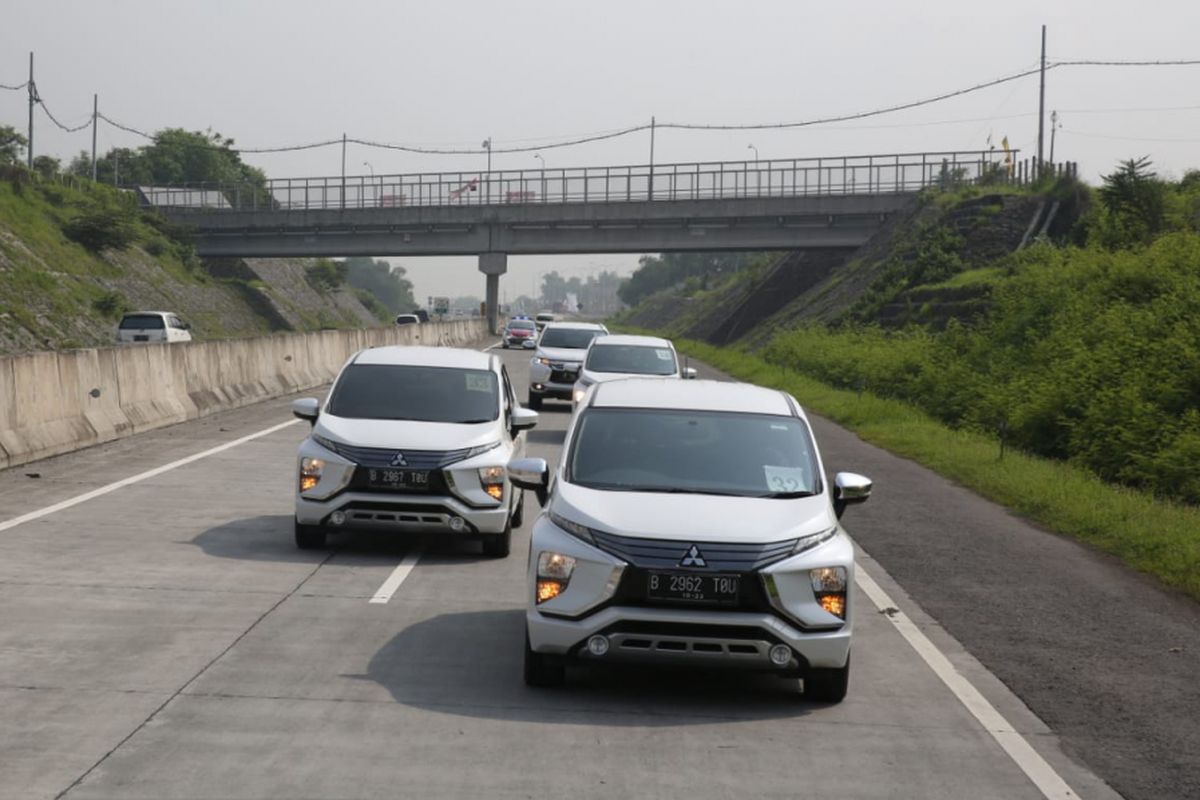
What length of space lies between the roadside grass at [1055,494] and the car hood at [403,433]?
5.73 m

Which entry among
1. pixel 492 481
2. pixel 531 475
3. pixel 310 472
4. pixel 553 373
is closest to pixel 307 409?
pixel 310 472

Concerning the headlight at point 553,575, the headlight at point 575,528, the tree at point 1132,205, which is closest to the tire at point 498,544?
the headlight at point 575,528

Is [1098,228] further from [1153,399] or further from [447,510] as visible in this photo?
[447,510]

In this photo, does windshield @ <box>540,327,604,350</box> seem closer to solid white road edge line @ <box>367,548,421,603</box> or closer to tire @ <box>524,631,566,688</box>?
solid white road edge line @ <box>367,548,421,603</box>

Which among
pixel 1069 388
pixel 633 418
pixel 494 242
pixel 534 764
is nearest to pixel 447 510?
pixel 633 418

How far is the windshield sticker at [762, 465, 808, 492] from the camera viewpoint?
920cm

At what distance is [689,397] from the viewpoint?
1012 centimetres

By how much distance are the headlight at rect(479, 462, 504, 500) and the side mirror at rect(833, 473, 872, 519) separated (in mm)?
4226

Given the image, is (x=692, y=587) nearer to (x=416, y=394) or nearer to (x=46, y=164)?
(x=416, y=394)

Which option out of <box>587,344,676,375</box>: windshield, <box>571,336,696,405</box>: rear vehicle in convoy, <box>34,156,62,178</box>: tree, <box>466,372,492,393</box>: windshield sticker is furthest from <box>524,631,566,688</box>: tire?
<box>34,156,62,178</box>: tree

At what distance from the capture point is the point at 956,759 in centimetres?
744

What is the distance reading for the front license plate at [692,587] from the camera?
809 centimetres

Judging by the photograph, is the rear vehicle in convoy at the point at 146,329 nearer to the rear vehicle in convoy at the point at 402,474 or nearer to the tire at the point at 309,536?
the rear vehicle in convoy at the point at 402,474

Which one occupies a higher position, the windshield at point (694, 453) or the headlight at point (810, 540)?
the windshield at point (694, 453)
